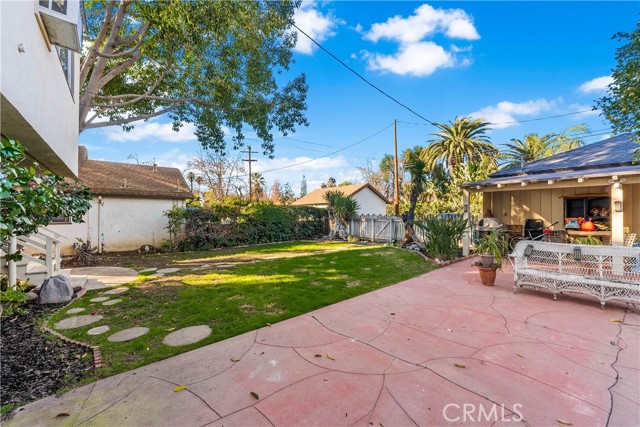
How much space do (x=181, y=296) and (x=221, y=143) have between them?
7.07 metres

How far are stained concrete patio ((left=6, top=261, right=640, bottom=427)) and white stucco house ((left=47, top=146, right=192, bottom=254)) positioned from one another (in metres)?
11.1

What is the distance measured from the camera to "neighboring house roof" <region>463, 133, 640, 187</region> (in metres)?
6.96

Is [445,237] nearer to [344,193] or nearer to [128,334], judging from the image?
[128,334]

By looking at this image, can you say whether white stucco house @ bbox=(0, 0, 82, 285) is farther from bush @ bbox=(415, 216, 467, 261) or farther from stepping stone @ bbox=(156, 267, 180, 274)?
bush @ bbox=(415, 216, 467, 261)

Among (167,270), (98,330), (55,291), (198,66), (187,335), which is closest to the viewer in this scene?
(187,335)

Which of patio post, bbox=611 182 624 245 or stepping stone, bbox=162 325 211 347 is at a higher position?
patio post, bbox=611 182 624 245

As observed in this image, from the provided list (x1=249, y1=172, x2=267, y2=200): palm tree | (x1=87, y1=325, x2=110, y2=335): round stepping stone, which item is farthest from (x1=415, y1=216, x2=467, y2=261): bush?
(x1=249, y1=172, x2=267, y2=200): palm tree

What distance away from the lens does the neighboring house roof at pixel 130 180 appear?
11430 mm

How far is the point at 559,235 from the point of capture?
8.54 m

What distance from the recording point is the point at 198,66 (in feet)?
24.1

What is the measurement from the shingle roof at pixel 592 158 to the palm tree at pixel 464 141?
40.0 ft

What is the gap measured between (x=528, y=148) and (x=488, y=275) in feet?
77.0

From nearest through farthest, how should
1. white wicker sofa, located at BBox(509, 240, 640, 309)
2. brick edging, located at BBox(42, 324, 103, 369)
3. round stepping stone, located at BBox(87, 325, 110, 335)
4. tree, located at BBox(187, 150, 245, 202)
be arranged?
brick edging, located at BBox(42, 324, 103, 369) → round stepping stone, located at BBox(87, 325, 110, 335) → white wicker sofa, located at BBox(509, 240, 640, 309) → tree, located at BBox(187, 150, 245, 202)

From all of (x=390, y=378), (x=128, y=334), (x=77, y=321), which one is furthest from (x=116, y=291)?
(x=390, y=378)
